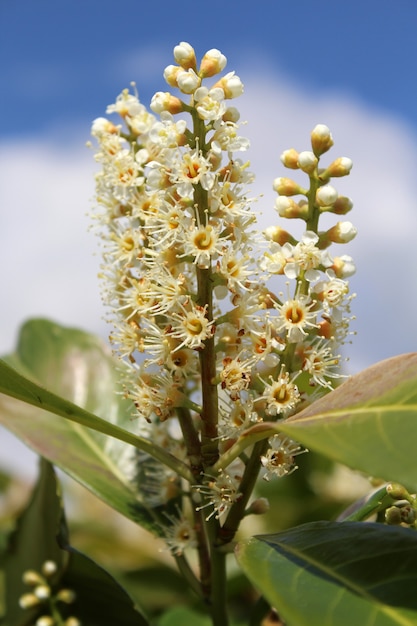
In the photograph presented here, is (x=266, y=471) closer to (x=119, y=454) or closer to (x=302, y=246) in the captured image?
(x=302, y=246)

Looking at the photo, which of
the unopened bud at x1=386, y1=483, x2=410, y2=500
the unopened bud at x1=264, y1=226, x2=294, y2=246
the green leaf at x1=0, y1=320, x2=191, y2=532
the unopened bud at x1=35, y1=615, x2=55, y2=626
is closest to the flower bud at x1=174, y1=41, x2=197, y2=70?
the unopened bud at x1=264, y1=226, x2=294, y2=246

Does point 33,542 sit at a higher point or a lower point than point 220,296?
lower

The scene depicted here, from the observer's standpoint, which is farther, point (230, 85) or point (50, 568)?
point (50, 568)

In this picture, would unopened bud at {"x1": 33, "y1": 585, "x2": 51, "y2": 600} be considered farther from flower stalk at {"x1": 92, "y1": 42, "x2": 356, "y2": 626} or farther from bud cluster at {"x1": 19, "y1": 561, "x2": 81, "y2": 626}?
flower stalk at {"x1": 92, "y1": 42, "x2": 356, "y2": 626}

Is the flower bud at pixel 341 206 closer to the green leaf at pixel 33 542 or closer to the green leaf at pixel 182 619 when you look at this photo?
the green leaf at pixel 33 542

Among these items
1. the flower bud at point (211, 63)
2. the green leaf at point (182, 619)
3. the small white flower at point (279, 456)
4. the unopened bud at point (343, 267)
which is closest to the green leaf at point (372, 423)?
the small white flower at point (279, 456)

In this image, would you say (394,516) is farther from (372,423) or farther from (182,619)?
(182,619)

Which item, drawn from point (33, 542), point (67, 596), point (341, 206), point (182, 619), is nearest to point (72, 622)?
point (67, 596)
